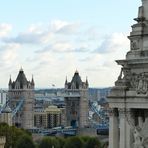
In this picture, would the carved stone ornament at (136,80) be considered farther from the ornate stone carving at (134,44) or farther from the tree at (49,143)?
the tree at (49,143)

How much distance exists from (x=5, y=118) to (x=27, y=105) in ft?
110

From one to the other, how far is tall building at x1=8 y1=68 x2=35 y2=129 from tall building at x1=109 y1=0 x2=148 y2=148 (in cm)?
16499

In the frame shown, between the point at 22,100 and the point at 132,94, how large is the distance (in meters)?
172

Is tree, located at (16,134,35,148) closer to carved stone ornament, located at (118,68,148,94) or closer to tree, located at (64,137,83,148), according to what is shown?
tree, located at (64,137,83,148)

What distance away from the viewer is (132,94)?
21844mm

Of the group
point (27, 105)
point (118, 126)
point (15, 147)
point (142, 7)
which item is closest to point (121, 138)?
point (118, 126)

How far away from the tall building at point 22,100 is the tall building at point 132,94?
541 feet

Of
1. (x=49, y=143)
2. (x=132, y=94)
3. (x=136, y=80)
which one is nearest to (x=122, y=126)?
(x=132, y=94)

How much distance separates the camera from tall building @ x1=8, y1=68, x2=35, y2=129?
190 meters

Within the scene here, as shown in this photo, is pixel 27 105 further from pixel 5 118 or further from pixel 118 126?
pixel 118 126

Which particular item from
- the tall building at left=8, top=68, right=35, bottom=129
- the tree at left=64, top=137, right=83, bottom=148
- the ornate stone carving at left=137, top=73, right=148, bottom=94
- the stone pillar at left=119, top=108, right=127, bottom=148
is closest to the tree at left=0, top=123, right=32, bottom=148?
the tree at left=64, top=137, right=83, bottom=148

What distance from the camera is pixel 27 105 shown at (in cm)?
19300

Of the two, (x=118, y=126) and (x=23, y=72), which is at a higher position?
(x=23, y=72)

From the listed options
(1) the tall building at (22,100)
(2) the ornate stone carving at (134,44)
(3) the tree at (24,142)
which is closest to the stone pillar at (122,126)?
(2) the ornate stone carving at (134,44)
